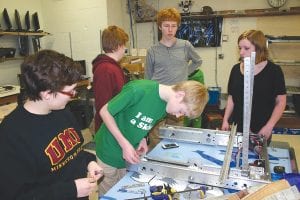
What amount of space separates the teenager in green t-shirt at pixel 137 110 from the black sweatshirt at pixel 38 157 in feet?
0.79

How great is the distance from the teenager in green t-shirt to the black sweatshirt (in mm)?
242

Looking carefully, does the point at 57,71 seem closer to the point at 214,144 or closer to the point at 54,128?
the point at 54,128

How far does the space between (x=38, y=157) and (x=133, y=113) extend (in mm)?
541

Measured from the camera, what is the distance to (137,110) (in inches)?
54.3

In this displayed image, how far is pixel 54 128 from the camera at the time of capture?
3.53ft

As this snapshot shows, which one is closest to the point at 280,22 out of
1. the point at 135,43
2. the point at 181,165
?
the point at 135,43

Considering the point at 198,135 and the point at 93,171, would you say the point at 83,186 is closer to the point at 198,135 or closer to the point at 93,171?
the point at 93,171

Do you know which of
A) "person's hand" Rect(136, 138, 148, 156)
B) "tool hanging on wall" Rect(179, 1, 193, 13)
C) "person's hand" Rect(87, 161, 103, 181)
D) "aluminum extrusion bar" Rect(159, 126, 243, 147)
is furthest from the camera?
"tool hanging on wall" Rect(179, 1, 193, 13)

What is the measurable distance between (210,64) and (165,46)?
7.80 feet

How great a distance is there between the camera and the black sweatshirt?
2.92 feet

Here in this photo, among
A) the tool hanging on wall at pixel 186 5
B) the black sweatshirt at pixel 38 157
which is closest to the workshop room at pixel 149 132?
the black sweatshirt at pixel 38 157

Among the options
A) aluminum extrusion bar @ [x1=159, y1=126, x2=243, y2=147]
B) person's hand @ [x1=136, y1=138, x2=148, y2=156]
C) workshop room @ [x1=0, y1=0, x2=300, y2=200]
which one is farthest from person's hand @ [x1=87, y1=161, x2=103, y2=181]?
aluminum extrusion bar @ [x1=159, y1=126, x2=243, y2=147]

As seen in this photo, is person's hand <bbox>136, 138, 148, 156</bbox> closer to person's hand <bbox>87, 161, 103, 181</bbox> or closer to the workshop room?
the workshop room

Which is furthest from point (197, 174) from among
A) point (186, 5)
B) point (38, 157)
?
point (186, 5)
